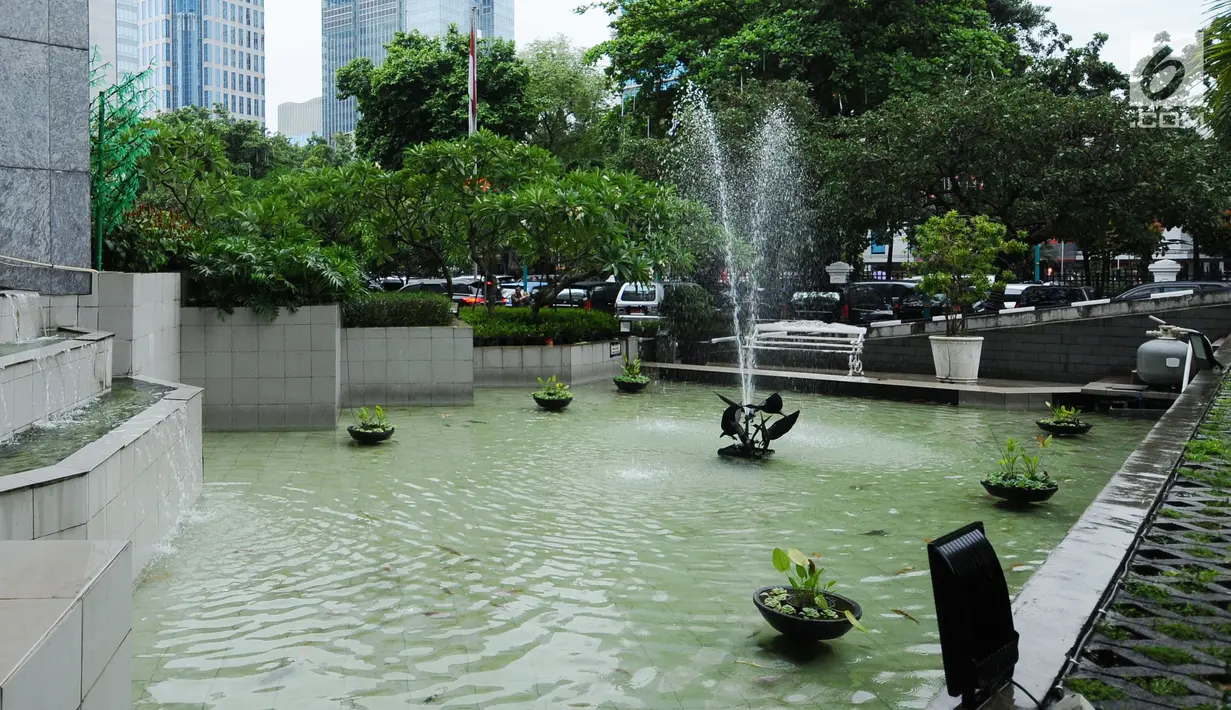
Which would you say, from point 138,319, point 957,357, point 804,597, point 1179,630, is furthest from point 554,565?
point 957,357

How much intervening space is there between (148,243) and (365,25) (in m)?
131

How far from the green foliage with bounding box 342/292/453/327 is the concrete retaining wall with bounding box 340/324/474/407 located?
26 cm

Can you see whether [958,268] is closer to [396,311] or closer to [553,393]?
[553,393]

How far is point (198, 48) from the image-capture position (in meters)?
112

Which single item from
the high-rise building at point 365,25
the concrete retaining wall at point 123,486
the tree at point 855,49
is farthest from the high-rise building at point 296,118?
the concrete retaining wall at point 123,486

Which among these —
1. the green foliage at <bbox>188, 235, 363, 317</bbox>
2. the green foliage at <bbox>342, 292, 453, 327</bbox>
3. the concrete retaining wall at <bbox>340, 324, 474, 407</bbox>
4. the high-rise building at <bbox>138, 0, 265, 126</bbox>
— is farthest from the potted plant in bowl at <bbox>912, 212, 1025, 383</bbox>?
the high-rise building at <bbox>138, 0, 265, 126</bbox>

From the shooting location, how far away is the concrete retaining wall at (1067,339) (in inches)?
757

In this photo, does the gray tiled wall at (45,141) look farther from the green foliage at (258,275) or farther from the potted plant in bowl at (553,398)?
the potted plant in bowl at (553,398)

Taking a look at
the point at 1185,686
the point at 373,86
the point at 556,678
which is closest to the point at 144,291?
the point at 556,678

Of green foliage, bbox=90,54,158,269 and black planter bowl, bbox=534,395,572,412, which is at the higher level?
green foliage, bbox=90,54,158,269

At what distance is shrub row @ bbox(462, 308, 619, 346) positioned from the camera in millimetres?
18000

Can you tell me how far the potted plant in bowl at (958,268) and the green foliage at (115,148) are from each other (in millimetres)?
12136

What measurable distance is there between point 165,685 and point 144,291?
6721mm

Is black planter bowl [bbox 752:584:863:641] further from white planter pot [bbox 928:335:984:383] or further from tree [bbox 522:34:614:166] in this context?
tree [bbox 522:34:614:166]
